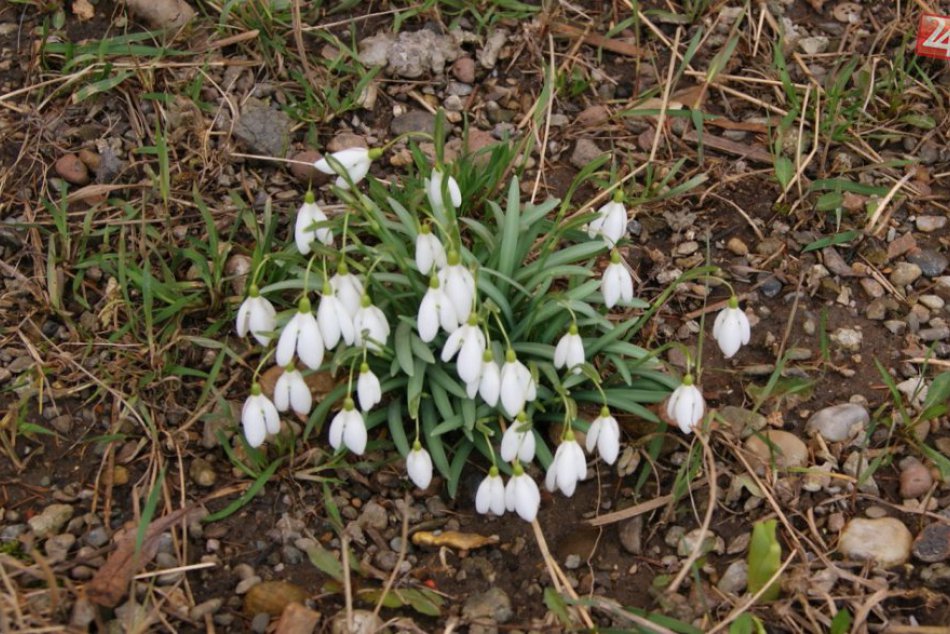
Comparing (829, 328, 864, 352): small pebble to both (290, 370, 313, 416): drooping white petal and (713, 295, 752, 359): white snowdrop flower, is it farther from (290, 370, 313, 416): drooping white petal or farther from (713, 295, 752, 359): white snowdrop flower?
(290, 370, 313, 416): drooping white petal

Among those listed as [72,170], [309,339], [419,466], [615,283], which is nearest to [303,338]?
[309,339]

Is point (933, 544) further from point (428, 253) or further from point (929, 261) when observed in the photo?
point (428, 253)

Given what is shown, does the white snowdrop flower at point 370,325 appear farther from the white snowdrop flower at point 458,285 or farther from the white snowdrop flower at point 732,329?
the white snowdrop flower at point 732,329

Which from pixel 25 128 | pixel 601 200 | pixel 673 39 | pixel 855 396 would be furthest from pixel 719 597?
pixel 25 128

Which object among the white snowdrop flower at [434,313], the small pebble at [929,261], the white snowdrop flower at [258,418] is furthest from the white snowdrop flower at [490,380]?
the small pebble at [929,261]

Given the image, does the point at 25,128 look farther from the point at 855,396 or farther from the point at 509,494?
the point at 855,396
